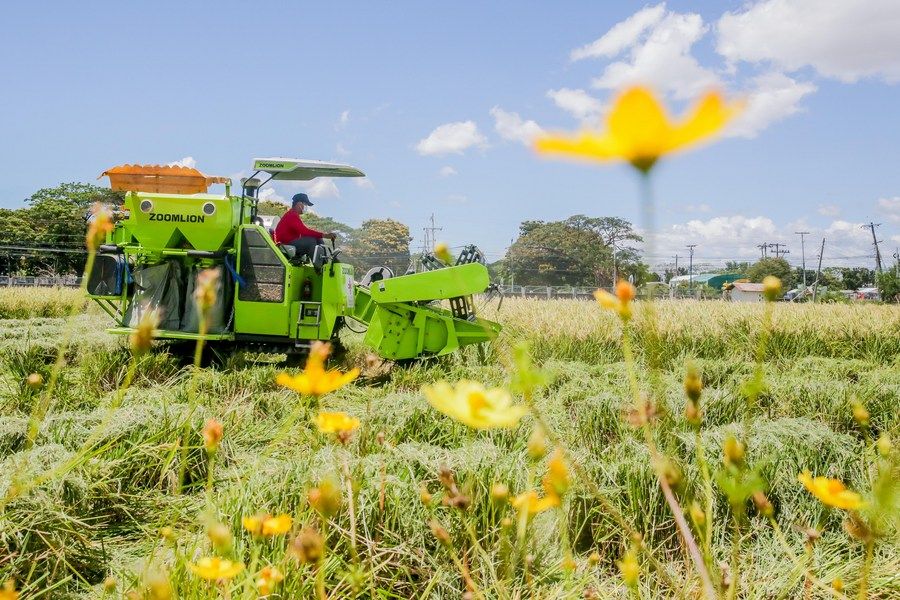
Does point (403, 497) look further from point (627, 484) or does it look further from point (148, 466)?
point (148, 466)

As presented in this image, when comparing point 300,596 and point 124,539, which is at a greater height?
point 300,596

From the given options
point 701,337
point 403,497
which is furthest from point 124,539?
point 701,337

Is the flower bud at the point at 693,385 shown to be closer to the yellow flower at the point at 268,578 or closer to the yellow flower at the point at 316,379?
the yellow flower at the point at 316,379

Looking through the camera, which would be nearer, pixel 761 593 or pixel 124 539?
pixel 761 593

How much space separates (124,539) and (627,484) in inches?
87.6

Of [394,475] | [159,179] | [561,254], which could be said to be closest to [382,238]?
[561,254]

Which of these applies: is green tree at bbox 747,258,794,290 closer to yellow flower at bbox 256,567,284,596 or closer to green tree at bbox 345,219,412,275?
green tree at bbox 345,219,412,275

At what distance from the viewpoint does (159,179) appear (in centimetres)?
758

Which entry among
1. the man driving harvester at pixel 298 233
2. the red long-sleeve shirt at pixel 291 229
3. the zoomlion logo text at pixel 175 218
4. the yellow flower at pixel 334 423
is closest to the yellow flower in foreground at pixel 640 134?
the yellow flower at pixel 334 423

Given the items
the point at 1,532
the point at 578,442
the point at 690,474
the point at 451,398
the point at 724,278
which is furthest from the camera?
the point at 724,278

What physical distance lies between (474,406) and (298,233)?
7.13 metres

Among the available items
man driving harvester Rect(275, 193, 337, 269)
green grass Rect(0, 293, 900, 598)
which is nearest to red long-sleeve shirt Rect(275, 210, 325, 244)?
man driving harvester Rect(275, 193, 337, 269)

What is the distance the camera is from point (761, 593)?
2336 millimetres

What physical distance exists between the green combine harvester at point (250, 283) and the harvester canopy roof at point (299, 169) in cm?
1
